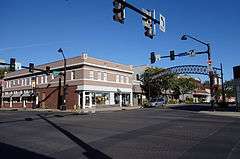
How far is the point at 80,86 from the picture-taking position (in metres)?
42.2

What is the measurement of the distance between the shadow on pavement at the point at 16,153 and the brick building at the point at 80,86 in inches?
1180

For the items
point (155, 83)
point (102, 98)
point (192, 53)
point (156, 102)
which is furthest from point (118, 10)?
point (155, 83)

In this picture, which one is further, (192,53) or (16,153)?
(192,53)

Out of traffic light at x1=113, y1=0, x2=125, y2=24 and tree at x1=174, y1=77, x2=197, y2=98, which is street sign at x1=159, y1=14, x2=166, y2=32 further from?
tree at x1=174, y1=77, x2=197, y2=98

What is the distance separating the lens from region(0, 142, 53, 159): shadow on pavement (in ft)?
28.6

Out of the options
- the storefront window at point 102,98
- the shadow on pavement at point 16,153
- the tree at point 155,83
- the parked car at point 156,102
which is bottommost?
the shadow on pavement at point 16,153

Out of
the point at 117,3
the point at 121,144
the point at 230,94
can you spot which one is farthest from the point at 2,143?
the point at 230,94

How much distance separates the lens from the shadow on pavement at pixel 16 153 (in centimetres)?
871

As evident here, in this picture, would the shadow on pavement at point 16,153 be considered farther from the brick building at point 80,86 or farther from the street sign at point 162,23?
the brick building at point 80,86

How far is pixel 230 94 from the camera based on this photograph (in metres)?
120

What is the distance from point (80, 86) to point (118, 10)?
31.3 metres

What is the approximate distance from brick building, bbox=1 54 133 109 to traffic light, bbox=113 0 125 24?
2906 centimetres

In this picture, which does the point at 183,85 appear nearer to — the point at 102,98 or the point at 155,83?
the point at 155,83

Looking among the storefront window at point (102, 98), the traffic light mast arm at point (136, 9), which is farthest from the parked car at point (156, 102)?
the traffic light mast arm at point (136, 9)
